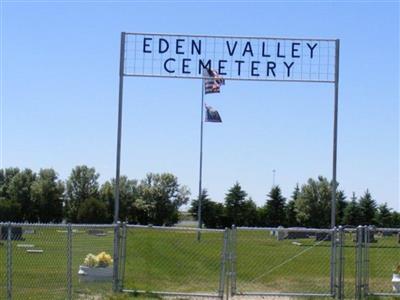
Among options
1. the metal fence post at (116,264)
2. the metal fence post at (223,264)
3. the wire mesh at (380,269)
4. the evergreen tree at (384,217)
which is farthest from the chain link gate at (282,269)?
the evergreen tree at (384,217)

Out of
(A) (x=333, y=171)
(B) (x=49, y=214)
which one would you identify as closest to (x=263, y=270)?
(A) (x=333, y=171)

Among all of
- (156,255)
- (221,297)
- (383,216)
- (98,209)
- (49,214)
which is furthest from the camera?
(49,214)

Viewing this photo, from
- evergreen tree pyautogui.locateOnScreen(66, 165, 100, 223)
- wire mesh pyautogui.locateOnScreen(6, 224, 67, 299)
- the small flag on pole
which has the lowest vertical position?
wire mesh pyautogui.locateOnScreen(6, 224, 67, 299)

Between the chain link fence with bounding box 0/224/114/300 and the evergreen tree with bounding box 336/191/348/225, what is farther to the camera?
the evergreen tree with bounding box 336/191/348/225

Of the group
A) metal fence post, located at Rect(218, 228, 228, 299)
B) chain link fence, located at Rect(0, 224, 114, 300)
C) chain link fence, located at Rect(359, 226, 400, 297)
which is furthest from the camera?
chain link fence, located at Rect(359, 226, 400, 297)

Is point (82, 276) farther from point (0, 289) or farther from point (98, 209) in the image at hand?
point (98, 209)

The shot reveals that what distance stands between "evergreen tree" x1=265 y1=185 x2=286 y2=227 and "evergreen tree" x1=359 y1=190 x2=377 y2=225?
365 inches

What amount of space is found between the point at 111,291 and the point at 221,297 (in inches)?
87.1

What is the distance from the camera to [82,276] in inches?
608

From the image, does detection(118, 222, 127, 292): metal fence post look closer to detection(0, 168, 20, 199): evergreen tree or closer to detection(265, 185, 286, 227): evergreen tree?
detection(265, 185, 286, 227): evergreen tree

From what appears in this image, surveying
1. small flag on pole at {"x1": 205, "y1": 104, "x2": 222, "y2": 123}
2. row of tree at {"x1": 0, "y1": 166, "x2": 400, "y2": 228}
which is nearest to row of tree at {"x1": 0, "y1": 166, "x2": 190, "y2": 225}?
row of tree at {"x1": 0, "y1": 166, "x2": 400, "y2": 228}

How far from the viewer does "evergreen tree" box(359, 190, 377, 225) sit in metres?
84.6

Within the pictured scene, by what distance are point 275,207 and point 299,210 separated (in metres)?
3.41

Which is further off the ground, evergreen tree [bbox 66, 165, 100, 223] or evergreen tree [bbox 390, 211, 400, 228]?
evergreen tree [bbox 66, 165, 100, 223]
